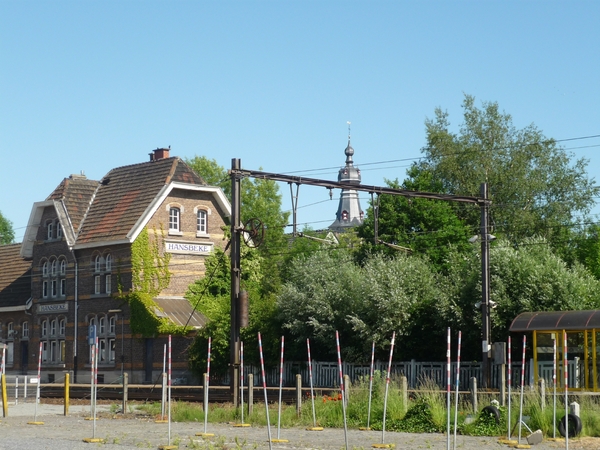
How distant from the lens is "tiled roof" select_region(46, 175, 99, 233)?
54531mm

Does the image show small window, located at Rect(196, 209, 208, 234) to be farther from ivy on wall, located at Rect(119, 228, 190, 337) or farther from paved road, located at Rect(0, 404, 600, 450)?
paved road, located at Rect(0, 404, 600, 450)

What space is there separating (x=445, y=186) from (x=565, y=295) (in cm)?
2548

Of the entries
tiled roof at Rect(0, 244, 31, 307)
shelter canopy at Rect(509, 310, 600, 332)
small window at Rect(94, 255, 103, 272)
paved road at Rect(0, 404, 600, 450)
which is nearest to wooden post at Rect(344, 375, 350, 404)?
paved road at Rect(0, 404, 600, 450)

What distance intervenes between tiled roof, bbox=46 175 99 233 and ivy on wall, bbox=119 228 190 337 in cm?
582

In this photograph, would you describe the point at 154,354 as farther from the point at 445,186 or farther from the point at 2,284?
the point at 445,186

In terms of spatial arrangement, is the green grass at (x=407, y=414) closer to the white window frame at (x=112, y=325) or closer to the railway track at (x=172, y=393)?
the railway track at (x=172, y=393)

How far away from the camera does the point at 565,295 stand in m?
35.6

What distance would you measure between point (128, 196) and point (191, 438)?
33729 millimetres

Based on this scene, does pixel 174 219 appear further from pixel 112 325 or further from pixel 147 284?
pixel 112 325

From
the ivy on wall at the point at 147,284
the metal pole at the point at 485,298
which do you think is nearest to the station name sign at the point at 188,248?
the ivy on wall at the point at 147,284

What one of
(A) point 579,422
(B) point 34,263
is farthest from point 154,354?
(A) point 579,422

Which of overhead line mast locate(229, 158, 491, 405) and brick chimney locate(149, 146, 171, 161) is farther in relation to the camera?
brick chimney locate(149, 146, 171, 161)

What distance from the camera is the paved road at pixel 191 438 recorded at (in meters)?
18.9

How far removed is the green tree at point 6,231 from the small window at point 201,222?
45186 millimetres
